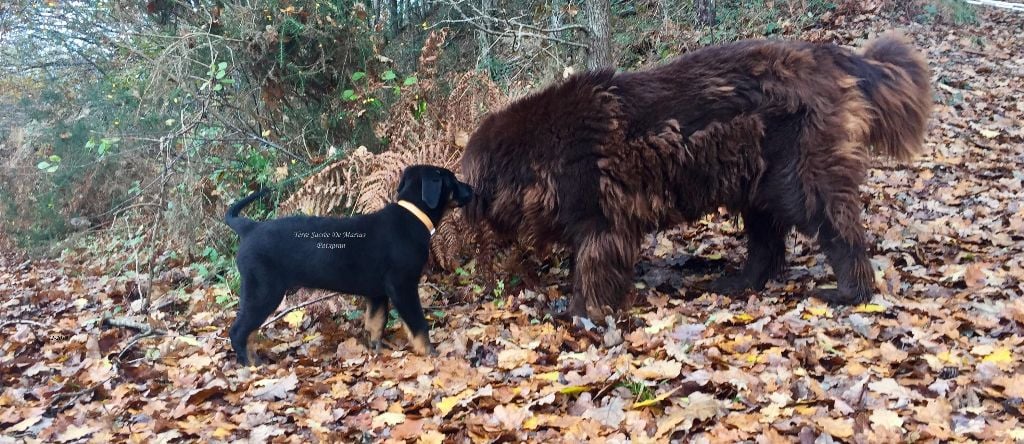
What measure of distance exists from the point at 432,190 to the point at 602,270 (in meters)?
1.26

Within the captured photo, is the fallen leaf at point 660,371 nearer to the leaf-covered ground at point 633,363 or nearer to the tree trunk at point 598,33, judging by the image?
the leaf-covered ground at point 633,363

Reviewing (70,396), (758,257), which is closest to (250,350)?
(70,396)

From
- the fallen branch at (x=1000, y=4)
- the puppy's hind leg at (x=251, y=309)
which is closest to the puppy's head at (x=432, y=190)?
the puppy's hind leg at (x=251, y=309)

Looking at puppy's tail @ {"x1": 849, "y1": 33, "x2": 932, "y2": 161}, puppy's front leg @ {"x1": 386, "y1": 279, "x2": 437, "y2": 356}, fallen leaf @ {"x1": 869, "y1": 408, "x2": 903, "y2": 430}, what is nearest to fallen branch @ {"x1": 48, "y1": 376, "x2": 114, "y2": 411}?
puppy's front leg @ {"x1": 386, "y1": 279, "x2": 437, "y2": 356}

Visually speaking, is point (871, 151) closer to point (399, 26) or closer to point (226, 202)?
point (226, 202)

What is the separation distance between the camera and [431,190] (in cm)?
471

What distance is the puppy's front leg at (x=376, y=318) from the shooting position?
4.92m

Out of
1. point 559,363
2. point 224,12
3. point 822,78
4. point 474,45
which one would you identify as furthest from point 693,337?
point 474,45

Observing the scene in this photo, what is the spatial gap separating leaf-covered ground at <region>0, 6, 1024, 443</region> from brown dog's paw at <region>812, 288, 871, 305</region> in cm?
9

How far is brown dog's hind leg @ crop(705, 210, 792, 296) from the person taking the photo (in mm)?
5281

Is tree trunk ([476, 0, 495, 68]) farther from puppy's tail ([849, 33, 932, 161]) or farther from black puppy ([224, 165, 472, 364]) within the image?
puppy's tail ([849, 33, 932, 161])

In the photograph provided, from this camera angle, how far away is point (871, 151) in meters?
5.02

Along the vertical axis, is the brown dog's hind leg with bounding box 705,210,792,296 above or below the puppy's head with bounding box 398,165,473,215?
below

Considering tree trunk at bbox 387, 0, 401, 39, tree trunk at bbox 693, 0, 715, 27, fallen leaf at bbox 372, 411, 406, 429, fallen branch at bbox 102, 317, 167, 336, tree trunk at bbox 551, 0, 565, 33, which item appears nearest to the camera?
fallen leaf at bbox 372, 411, 406, 429
